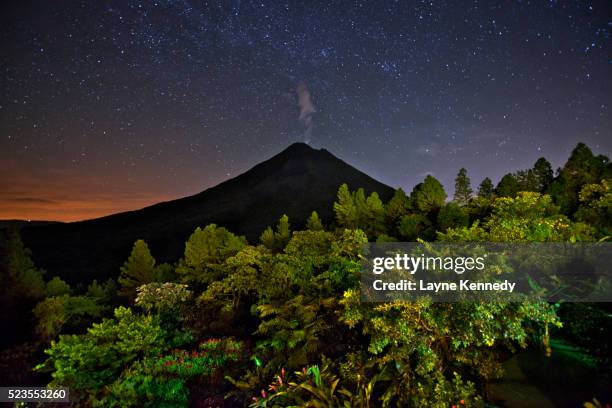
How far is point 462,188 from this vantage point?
37.2 metres

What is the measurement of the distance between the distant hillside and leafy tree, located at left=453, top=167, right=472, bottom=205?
48.3 m

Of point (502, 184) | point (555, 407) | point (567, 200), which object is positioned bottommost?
point (555, 407)

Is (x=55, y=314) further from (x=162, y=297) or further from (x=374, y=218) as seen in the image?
(x=374, y=218)

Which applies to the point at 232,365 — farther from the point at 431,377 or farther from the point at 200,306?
the point at 431,377

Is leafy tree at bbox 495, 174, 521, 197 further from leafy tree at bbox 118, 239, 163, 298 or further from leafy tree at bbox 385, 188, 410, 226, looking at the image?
leafy tree at bbox 118, 239, 163, 298

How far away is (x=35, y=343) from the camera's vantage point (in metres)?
14.3

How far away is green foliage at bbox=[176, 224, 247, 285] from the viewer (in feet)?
57.3

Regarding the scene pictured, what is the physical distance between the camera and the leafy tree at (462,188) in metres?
36.8

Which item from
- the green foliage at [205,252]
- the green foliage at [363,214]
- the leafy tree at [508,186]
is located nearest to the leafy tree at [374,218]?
the green foliage at [363,214]

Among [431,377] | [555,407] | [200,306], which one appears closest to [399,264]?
[431,377]

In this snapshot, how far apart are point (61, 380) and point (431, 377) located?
9089 millimetres

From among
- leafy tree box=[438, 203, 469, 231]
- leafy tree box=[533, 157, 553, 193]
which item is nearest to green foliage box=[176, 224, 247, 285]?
leafy tree box=[438, 203, 469, 231]

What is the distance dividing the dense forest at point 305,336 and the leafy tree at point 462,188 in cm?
2020

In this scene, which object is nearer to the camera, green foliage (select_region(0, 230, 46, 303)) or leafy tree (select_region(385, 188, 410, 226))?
green foliage (select_region(0, 230, 46, 303))
